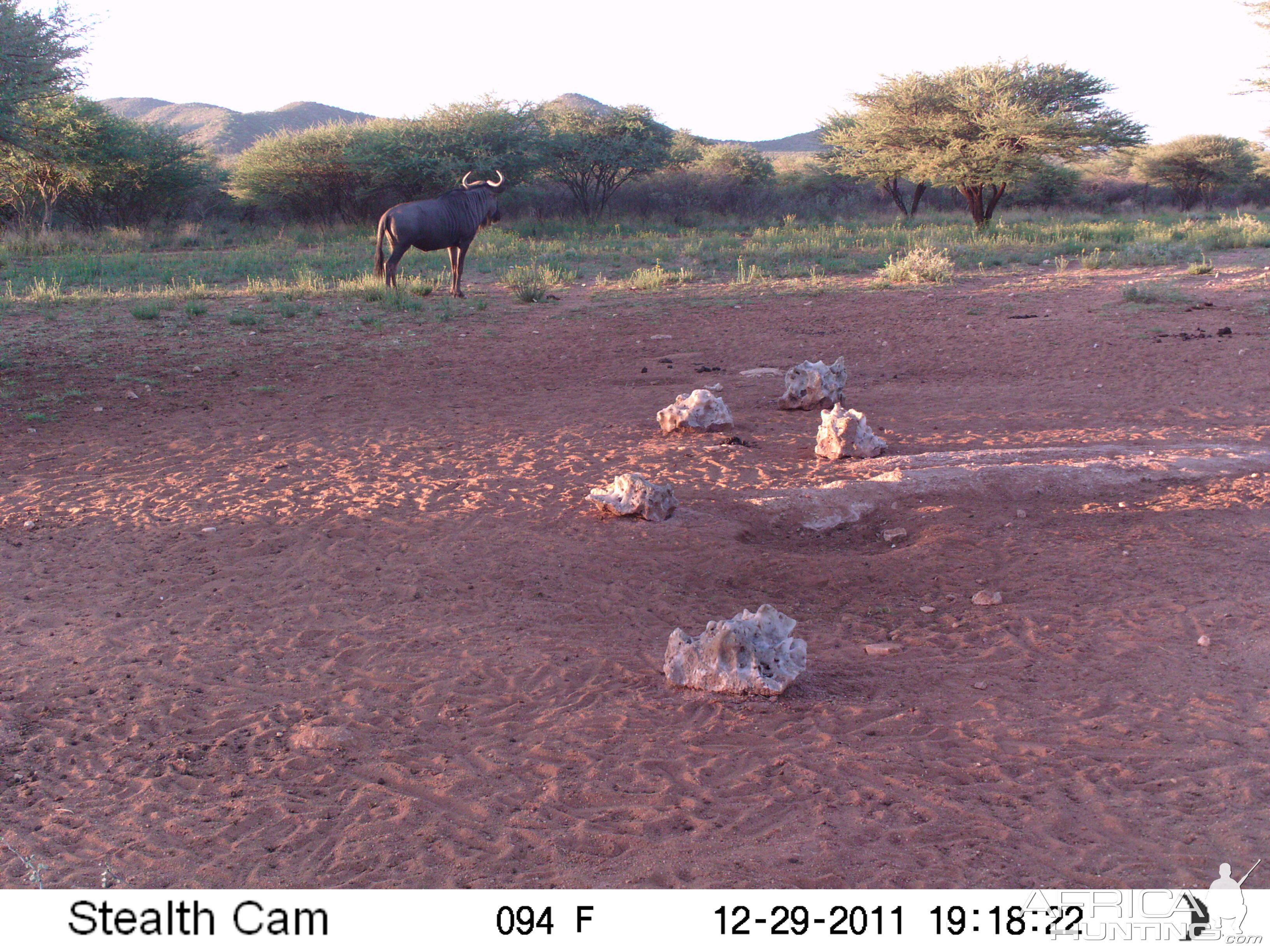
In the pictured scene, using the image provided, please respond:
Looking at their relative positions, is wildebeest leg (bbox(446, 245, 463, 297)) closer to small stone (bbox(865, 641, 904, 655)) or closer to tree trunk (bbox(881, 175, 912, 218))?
small stone (bbox(865, 641, 904, 655))

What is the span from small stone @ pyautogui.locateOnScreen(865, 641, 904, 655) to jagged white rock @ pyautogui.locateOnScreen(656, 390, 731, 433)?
3175 millimetres

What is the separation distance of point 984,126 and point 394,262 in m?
14.8

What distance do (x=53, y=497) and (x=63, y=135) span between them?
19251 mm

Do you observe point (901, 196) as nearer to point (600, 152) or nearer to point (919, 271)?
point (600, 152)

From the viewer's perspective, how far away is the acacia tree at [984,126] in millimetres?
20250

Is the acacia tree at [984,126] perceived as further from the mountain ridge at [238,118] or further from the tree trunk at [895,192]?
the mountain ridge at [238,118]

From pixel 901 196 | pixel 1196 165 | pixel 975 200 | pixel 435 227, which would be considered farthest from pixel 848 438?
pixel 1196 165

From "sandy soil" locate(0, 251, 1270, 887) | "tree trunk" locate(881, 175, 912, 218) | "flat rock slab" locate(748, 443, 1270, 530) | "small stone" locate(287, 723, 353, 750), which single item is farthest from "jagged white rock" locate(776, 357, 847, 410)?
"tree trunk" locate(881, 175, 912, 218)

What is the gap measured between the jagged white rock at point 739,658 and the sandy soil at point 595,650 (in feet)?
0.31

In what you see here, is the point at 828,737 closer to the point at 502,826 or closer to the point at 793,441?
the point at 502,826

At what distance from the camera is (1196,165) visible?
31.0 meters

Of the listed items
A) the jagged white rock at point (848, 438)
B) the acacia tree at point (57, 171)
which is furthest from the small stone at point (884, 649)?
the acacia tree at point (57, 171)

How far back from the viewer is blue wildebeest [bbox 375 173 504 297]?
12812 mm

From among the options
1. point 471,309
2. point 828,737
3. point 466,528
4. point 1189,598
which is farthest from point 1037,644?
point 471,309
